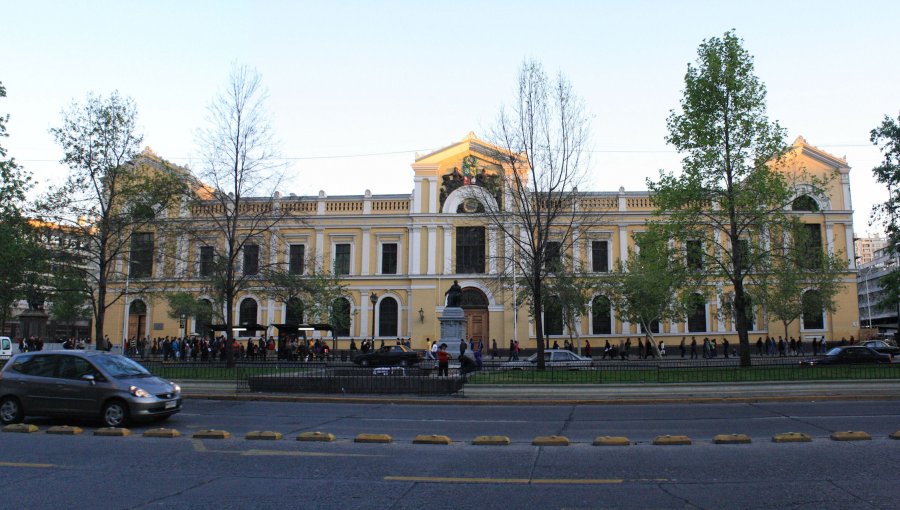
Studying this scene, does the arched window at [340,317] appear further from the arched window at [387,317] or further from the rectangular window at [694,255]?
the rectangular window at [694,255]

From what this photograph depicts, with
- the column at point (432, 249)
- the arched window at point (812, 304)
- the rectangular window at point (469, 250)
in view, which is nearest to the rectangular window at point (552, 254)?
the rectangular window at point (469, 250)

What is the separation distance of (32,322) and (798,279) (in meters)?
64.4

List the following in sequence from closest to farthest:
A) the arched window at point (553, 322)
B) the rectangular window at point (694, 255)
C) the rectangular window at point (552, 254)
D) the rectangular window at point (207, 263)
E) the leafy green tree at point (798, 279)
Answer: the rectangular window at point (694, 255) → the rectangular window at point (552, 254) → the leafy green tree at point (798, 279) → the rectangular window at point (207, 263) → the arched window at point (553, 322)

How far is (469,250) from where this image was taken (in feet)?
171

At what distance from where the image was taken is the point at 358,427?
13.4 metres

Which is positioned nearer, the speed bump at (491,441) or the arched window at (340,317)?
the speed bump at (491,441)

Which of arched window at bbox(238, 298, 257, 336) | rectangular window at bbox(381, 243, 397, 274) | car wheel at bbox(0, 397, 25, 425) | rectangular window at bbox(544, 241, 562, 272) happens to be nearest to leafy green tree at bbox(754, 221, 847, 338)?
rectangular window at bbox(544, 241, 562, 272)

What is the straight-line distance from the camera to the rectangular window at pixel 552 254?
3095cm

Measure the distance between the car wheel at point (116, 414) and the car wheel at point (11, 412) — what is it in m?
2.08

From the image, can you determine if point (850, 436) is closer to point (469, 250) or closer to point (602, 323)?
point (602, 323)

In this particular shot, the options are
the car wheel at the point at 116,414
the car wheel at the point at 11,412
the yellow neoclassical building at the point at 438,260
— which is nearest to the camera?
the car wheel at the point at 116,414

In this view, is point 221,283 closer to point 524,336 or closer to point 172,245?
point 172,245

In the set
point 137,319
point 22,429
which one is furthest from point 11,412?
point 137,319

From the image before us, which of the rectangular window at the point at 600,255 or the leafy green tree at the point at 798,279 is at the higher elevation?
the rectangular window at the point at 600,255
